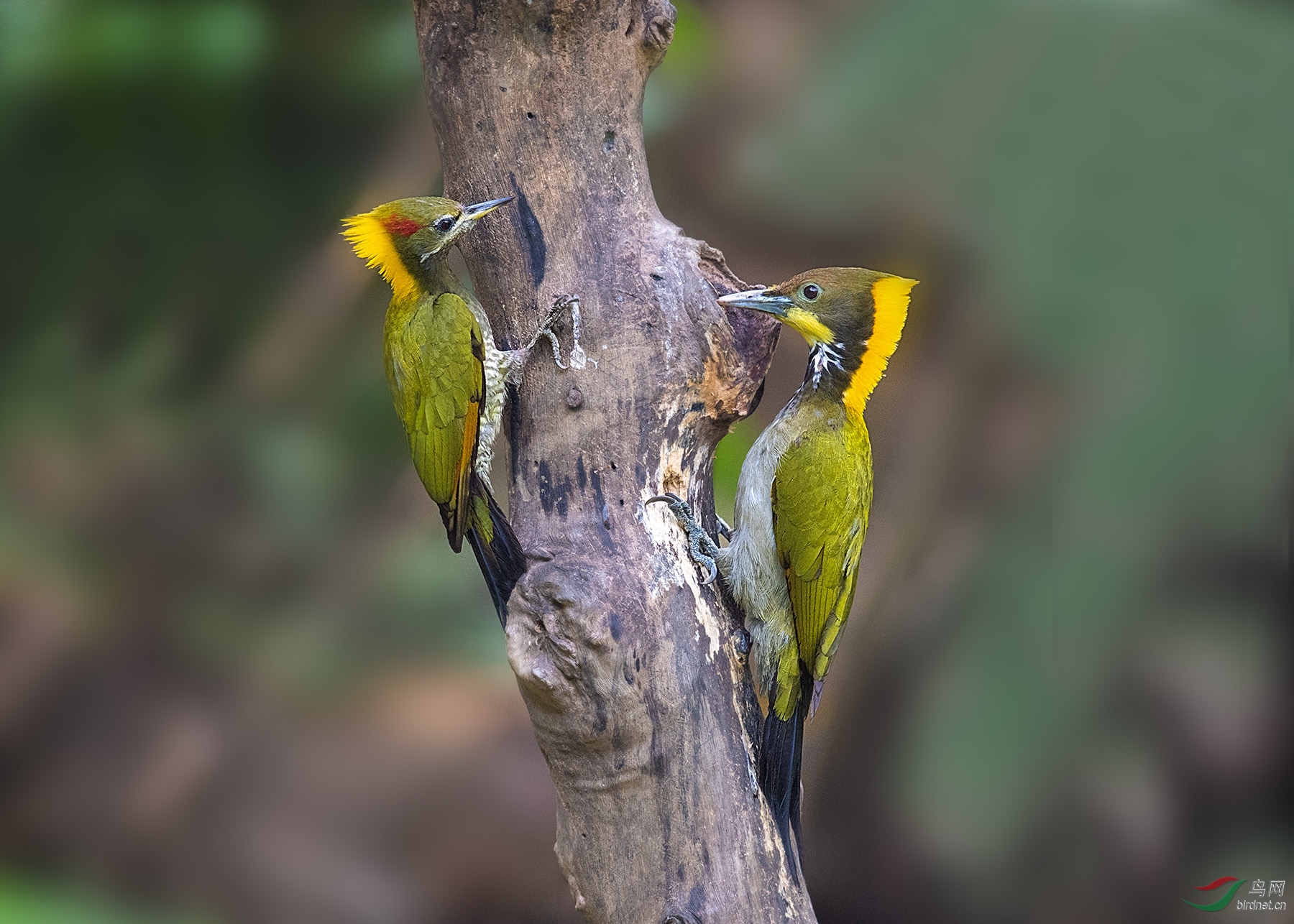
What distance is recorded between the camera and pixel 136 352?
2.80 m

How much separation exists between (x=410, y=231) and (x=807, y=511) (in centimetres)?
89

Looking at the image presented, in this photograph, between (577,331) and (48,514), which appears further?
(48,514)

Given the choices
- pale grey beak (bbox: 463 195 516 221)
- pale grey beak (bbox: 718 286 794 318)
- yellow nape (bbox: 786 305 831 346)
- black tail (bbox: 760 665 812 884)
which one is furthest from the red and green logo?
pale grey beak (bbox: 463 195 516 221)

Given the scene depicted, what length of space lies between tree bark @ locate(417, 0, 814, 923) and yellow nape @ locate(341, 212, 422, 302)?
123 millimetres

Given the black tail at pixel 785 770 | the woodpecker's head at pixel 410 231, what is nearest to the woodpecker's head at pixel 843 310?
the woodpecker's head at pixel 410 231

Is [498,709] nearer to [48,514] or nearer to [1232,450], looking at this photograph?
[48,514]

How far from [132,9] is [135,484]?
50.5 inches

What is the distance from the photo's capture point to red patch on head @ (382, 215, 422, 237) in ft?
5.97

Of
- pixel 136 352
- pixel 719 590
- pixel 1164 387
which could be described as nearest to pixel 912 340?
pixel 1164 387

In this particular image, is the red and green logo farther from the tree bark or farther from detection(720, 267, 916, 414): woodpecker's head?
detection(720, 267, 916, 414): woodpecker's head

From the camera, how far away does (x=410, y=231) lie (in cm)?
183

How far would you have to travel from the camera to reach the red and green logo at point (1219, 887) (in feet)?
8.73

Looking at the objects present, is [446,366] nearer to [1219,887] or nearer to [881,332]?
[881,332]

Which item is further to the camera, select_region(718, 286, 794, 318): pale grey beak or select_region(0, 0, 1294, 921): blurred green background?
select_region(0, 0, 1294, 921): blurred green background
